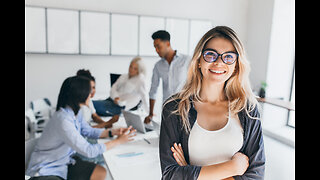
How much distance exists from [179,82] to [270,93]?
2510mm

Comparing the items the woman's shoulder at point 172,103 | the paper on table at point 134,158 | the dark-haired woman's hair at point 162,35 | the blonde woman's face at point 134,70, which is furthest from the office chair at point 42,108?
the woman's shoulder at point 172,103

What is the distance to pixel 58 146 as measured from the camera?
6.29ft

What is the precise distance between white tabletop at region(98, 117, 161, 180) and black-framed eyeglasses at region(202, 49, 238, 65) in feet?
2.79

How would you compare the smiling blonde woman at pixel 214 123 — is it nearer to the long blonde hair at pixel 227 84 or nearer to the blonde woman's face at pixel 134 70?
the long blonde hair at pixel 227 84

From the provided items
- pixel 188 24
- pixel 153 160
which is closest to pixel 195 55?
pixel 153 160

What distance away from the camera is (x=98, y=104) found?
3.29m

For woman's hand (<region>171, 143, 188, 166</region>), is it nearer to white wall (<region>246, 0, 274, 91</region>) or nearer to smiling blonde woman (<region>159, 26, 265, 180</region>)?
smiling blonde woman (<region>159, 26, 265, 180</region>)

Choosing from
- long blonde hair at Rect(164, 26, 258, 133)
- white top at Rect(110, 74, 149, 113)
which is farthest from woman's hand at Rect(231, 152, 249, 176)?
white top at Rect(110, 74, 149, 113)

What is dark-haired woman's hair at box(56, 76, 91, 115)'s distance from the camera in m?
1.90

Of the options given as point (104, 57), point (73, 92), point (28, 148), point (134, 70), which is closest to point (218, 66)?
point (73, 92)

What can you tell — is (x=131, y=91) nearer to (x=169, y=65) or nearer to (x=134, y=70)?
(x=134, y=70)

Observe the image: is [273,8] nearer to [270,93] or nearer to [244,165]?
[270,93]

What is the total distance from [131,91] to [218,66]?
8.17ft

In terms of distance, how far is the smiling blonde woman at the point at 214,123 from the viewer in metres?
1.04
